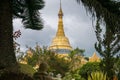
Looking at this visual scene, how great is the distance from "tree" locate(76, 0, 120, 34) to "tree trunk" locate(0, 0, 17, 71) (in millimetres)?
1534

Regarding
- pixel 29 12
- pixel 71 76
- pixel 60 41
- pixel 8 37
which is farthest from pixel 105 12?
pixel 60 41

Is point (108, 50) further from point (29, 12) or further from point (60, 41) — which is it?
point (60, 41)

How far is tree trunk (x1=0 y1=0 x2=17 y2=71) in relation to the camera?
950 centimetres

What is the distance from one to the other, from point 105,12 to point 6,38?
2.05 meters

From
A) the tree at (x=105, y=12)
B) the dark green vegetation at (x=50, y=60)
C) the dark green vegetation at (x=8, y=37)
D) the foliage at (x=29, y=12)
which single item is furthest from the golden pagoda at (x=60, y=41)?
the tree at (x=105, y=12)

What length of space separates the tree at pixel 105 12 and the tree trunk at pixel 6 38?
153 centimetres

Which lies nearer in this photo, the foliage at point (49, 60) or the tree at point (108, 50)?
the tree at point (108, 50)

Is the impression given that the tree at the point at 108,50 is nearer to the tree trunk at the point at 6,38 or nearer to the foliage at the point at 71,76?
the foliage at the point at 71,76

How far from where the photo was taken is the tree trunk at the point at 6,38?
9500mm

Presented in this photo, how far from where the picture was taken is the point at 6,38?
9.71 metres

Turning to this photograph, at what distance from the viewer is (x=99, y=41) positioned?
27172 millimetres

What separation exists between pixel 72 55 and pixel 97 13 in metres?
34.4

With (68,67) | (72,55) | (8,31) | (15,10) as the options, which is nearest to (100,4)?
(8,31)

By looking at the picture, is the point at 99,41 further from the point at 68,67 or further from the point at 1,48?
the point at 1,48
